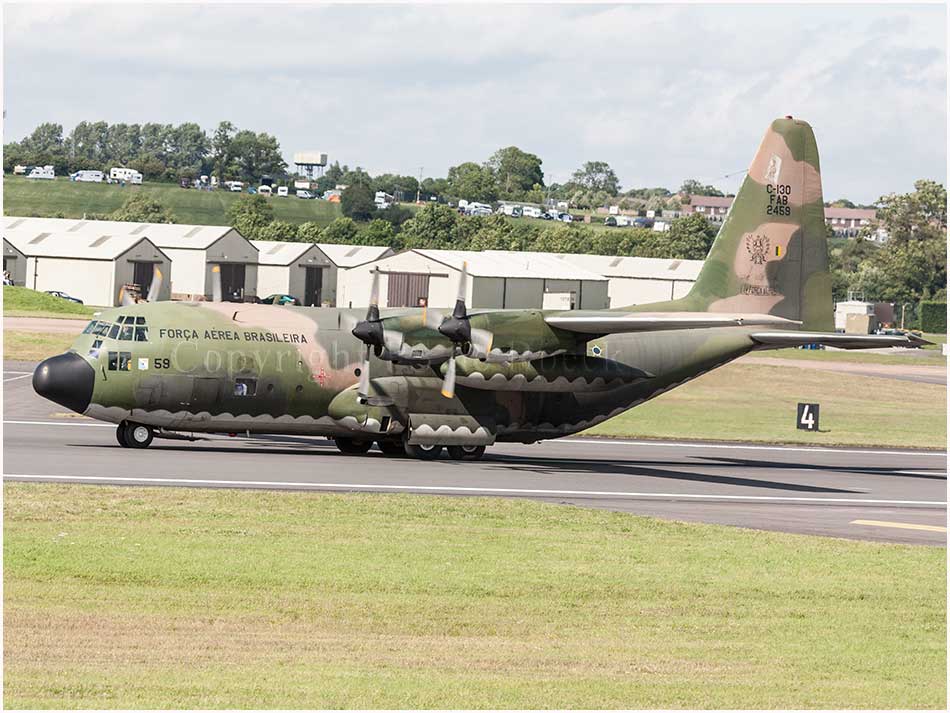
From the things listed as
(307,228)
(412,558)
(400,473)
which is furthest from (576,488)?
(307,228)

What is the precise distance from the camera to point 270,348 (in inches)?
1364

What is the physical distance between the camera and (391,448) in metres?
37.8

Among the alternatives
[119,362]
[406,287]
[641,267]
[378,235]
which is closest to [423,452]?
[119,362]

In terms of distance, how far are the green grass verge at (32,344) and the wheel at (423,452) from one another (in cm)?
3603

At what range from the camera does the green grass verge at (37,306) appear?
97875mm

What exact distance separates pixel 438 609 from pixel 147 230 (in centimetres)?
12910

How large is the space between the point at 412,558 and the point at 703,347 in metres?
17.9

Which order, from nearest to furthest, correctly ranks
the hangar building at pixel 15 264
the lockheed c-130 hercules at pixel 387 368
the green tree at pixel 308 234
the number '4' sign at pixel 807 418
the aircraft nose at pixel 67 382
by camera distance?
the aircraft nose at pixel 67 382 < the lockheed c-130 hercules at pixel 387 368 < the number '4' sign at pixel 807 418 < the hangar building at pixel 15 264 < the green tree at pixel 308 234

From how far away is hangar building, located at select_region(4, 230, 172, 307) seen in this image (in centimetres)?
12788

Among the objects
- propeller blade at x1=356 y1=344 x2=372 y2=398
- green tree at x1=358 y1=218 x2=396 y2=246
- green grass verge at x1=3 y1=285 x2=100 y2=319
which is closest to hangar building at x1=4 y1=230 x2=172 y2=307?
green grass verge at x1=3 y1=285 x2=100 y2=319

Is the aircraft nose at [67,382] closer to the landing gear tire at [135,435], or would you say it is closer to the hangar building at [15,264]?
the landing gear tire at [135,435]

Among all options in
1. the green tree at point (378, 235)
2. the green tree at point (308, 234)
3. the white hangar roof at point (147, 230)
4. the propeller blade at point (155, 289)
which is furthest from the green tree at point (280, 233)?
the propeller blade at point (155, 289)

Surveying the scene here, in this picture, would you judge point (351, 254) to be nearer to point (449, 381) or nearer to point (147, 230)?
point (147, 230)

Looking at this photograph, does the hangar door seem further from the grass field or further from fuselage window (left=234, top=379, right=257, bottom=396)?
the grass field
